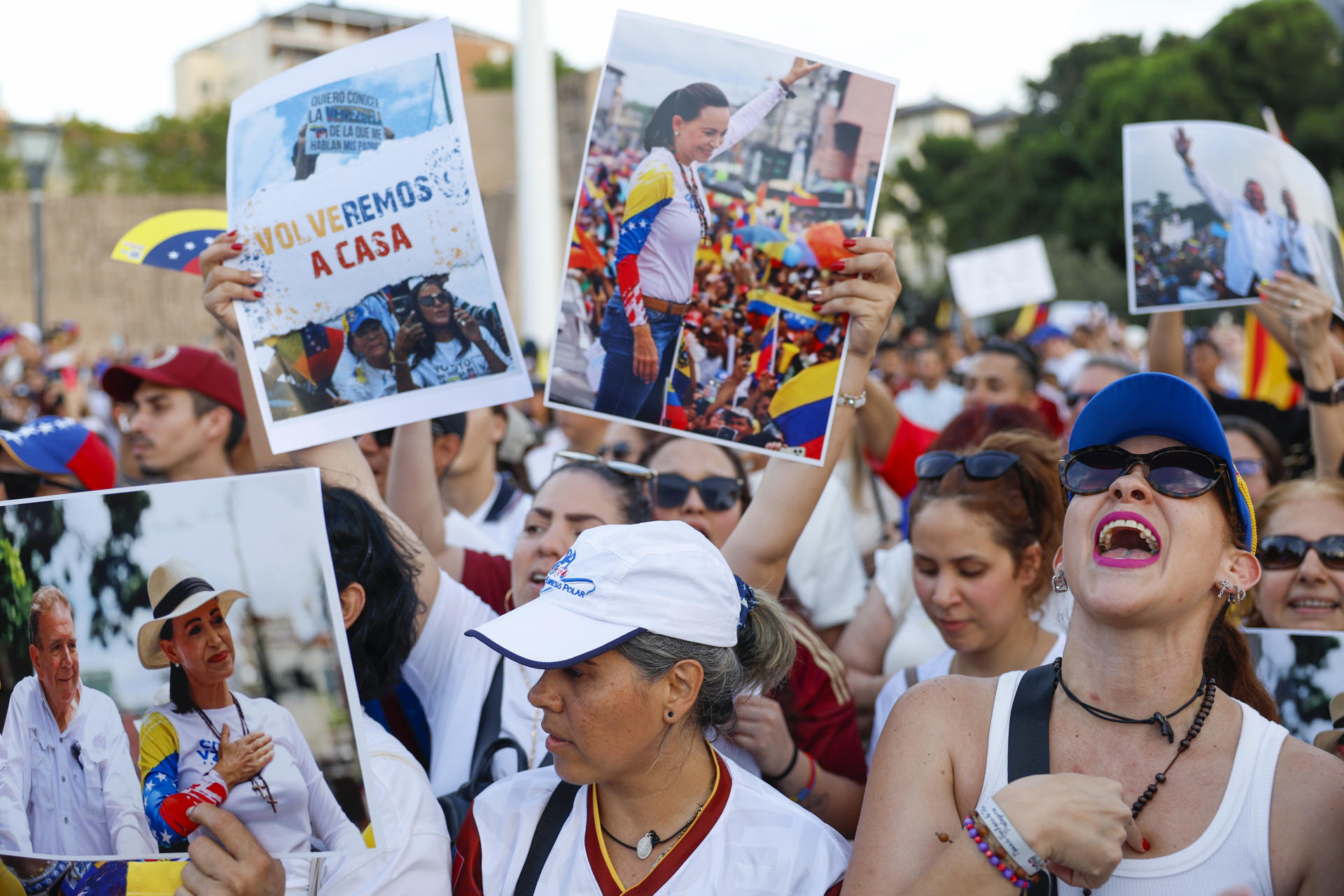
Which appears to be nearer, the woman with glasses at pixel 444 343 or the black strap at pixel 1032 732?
the black strap at pixel 1032 732

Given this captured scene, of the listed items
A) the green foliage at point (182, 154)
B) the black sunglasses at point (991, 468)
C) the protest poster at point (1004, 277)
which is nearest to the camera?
the black sunglasses at point (991, 468)

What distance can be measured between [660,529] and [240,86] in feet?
255

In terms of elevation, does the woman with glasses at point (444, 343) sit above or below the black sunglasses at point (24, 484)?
above

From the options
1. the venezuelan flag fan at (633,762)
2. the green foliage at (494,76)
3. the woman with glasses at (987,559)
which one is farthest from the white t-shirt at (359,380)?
the green foliage at (494,76)

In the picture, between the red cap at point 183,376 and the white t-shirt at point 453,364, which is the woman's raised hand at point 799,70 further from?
the red cap at point 183,376

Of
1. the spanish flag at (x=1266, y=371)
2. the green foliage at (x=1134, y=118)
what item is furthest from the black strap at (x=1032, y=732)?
the green foliage at (x=1134, y=118)

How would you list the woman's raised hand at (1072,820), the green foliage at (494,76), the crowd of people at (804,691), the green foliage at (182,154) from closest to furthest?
1. the woman's raised hand at (1072,820)
2. the crowd of people at (804,691)
3. the green foliage at (182,154)
4. the green foliage at (494,76)

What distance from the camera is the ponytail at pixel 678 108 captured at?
2.33 meters

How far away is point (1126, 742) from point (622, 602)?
0.78 metres

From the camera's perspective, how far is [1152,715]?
1.71 meters

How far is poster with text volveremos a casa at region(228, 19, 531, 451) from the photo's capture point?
7.73ft

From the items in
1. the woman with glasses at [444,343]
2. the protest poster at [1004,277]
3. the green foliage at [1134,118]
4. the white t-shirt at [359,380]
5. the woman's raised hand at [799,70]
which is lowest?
the white t-shirt at [359,380]

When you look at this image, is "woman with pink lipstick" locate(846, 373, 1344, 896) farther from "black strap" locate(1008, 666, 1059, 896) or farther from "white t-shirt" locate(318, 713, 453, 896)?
"white t-shirt" locate(318, 713, 453, 896)

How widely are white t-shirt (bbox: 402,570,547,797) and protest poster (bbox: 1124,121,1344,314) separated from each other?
1.97 metres
